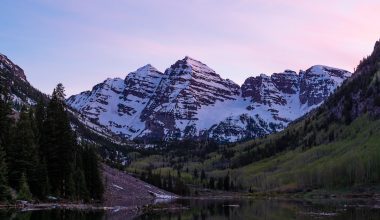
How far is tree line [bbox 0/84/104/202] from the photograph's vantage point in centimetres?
9050

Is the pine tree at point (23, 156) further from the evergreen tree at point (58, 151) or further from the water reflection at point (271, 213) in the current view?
the water reflection at point (271, 213)

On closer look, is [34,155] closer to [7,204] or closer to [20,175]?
[20,175]

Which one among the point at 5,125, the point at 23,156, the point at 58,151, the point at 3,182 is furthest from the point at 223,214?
the point at 5,125

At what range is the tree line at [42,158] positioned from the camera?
90500 mm

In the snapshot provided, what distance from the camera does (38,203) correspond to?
89250mm

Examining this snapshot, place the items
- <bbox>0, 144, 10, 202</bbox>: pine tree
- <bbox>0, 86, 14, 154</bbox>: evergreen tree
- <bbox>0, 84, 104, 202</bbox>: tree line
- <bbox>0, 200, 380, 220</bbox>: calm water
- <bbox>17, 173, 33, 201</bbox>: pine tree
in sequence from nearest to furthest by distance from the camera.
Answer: <bbox>0, 200, 380, 220</bbox>: calm water < <bbox>0, 144, 10, 202</bbox>: pine tree < <bbox>17, 173, 33, 201</bbox>: pine tree < <bbox>0, 84, 104, 202</bbox>: tree line < <bbox>0, 86, 14, 154</bbox>: evergreen tree

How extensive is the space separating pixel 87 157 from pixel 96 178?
6903 millimetres

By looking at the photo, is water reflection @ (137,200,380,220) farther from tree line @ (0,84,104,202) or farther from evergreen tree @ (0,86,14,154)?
evergreen tree @ (0,86,14,154)

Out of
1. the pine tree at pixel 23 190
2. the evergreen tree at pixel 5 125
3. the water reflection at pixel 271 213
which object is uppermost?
the evergreen tree at pixel 5 125

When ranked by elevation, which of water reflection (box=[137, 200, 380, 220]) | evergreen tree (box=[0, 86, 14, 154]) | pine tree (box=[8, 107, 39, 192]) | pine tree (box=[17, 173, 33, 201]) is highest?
evergreen tree (box=[0, 86, 14, 154])

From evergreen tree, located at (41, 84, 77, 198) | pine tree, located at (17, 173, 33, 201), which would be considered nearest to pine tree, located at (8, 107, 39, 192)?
pine tree, located at (17, 173, 33, 201)

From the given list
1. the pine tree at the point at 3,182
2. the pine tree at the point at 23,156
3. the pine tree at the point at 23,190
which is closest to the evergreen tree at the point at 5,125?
the pine tree at the point at 23,156

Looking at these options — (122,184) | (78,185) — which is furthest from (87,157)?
(122,184)

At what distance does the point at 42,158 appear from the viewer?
102375 mm
